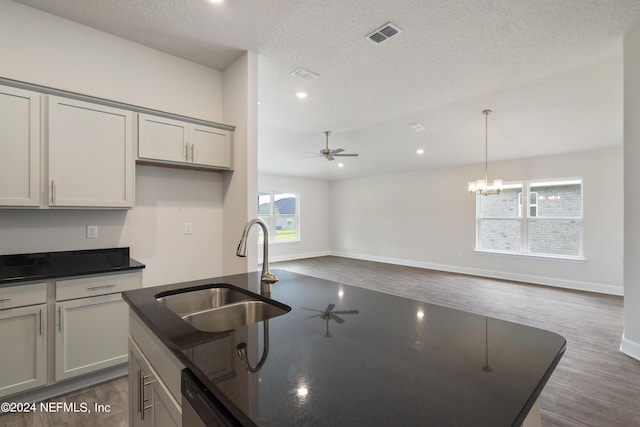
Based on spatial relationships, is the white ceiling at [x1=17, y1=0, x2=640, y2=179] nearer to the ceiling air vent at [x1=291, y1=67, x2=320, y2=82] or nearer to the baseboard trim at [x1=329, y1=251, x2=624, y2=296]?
the ceiling air vent at [x1=291, y1=67, x2=320, y2=82]

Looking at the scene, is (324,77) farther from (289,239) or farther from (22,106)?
(289,239)

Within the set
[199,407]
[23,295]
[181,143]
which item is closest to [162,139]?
[181,143]

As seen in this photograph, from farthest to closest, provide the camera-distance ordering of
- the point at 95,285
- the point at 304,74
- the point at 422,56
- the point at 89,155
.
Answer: the point at 304,74 → the point at 422,56 → the point at 89,155 → the point at 95,285

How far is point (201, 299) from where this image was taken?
1.66 meters

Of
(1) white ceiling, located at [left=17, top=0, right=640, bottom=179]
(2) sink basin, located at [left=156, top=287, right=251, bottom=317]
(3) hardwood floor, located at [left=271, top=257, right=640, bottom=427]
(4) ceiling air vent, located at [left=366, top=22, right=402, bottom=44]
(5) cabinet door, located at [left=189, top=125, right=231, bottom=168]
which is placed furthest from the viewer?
(5) cabinet door, located at [left=189, top=125, right=231, bottom=168]

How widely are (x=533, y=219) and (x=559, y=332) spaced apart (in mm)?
3164

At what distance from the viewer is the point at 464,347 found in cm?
93

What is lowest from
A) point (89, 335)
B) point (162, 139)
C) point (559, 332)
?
point (559, 332)

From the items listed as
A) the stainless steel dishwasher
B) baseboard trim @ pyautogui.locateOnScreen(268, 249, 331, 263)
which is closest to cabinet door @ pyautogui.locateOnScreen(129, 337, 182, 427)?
the stainless steel dishwasher

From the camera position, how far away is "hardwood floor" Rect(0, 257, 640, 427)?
6.61ft

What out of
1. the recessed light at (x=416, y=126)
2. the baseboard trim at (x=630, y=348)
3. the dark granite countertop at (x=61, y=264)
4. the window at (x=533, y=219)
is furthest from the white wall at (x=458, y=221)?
the dark granite countertop at (x=61, y=264)

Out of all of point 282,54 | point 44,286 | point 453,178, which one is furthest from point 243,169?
point 453,178

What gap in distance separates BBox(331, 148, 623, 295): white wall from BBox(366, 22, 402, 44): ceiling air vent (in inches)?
197

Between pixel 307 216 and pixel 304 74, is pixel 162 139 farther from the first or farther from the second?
pixel 307 216
